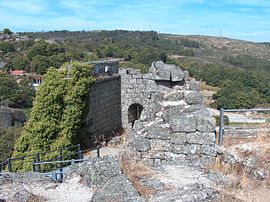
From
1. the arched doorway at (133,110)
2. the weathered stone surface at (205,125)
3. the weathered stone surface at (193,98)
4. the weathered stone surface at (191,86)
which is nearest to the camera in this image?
the weathered stone surface at (205,125)

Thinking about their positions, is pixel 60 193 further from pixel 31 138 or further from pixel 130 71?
pixel 130 71

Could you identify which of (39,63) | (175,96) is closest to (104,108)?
(175,96)

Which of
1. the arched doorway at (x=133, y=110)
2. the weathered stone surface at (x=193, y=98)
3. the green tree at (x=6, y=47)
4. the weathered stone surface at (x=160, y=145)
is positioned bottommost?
the arched doorway at (x=133, y=110)

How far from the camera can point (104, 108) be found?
1756cm

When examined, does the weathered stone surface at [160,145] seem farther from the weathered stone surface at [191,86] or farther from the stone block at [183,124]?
the weathered stone surface at [191,86]

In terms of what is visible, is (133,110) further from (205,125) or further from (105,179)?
(105,179)

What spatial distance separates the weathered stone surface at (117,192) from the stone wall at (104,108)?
11.2 meters

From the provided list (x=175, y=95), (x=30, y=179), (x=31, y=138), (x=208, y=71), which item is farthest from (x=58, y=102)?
(x=208, y=71)

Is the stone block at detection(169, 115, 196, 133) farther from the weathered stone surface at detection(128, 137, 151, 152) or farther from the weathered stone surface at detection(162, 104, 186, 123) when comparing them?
the weathered stone surface at detection(128, 137, 151, 152)

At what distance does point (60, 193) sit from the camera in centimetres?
499

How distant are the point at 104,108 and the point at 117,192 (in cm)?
1325

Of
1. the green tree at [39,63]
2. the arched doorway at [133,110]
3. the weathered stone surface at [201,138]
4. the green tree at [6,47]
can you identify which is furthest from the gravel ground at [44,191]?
the green tree at [6,47]

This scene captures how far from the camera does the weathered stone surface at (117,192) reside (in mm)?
4273

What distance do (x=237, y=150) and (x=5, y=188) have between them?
3.57m
